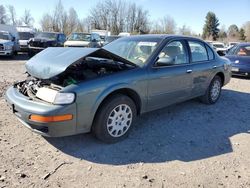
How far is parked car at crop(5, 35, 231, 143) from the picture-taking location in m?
3.34

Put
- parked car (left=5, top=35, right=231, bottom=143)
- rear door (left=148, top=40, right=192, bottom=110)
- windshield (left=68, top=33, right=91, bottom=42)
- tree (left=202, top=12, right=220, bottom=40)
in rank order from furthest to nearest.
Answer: tree (left=202, top=12, right=220, bottom=40), windshield (left=68, top=33, right=91, bottom=42), rear door (left=148, top=40, right=192, bottom=110), parked car (left=5, top=35, right=231, bottom=143)

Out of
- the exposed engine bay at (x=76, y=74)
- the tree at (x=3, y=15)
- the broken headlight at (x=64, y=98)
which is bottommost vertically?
the broken headlight at (x=64, y=98)

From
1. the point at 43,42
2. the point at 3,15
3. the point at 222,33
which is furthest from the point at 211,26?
the point at 43,42

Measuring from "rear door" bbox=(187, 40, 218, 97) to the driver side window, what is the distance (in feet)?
0.79

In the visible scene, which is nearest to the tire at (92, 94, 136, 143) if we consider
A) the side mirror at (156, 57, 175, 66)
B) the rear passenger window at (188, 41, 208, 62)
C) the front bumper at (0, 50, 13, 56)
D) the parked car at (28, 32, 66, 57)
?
the side mirror at (156, 57, 175, 66)

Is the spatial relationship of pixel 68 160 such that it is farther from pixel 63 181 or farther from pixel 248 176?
pixel 248 176

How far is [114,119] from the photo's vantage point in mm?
3855

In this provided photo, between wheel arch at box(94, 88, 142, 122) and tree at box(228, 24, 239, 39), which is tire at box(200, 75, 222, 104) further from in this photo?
tree at box(228, 24, 239, 39)

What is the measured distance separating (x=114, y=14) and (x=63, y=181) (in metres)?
64.2

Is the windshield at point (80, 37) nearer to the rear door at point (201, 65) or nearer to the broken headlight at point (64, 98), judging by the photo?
the rear door at point (201, 65)

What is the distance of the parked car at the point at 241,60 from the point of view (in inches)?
403

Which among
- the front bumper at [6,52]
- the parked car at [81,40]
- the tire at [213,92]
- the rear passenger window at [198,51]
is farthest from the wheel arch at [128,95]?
the front bumper at [6,52]

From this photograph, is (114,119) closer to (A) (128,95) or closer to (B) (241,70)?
(A) (128,95)

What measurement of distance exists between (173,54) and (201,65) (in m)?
0.93
